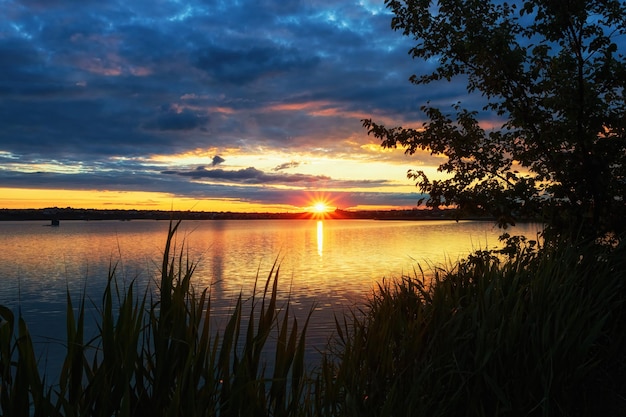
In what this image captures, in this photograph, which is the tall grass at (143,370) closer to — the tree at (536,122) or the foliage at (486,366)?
the foliage at (486,366)

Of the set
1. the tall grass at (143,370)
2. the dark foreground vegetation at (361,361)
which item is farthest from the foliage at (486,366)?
the tall grass at (143,370)

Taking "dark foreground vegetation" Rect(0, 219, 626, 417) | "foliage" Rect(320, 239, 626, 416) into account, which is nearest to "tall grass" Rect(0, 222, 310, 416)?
"dark foreground vegetation" Rect(0, 219, 626, 417)

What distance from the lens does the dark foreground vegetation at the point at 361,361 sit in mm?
4094

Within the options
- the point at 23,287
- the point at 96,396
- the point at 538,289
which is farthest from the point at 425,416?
the point at 23,287

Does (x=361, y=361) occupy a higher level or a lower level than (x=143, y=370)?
lower

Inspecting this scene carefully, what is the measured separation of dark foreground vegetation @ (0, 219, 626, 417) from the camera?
409 cm

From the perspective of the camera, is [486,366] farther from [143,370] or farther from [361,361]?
[143,370]

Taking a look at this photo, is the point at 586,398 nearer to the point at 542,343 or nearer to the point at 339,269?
the point at 542,343

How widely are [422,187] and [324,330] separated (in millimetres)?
8214

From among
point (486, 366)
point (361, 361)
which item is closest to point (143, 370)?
point (361, 361)

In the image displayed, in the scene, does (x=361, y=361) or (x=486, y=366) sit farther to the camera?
(x=361, y=361)

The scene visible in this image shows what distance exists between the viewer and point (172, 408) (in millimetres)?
3852

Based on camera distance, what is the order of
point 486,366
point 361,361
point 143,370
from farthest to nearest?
point 361,361 < point 486,366 < point 143,370

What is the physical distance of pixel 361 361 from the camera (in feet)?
24.0
